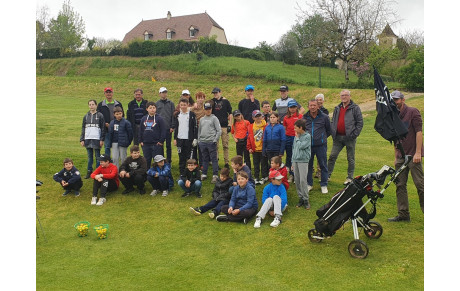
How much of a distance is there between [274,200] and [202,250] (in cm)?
184

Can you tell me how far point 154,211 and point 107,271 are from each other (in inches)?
113

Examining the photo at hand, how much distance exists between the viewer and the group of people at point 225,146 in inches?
322

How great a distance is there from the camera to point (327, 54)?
40.7m

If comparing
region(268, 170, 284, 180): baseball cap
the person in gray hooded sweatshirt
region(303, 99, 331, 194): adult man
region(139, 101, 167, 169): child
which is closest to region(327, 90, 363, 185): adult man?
region(303, 99, 331, 194): adult man

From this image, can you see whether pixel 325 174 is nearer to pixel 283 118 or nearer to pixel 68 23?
pixel 283 118

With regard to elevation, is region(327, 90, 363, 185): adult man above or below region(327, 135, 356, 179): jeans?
above

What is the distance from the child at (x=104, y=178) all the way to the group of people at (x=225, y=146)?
0.02 m

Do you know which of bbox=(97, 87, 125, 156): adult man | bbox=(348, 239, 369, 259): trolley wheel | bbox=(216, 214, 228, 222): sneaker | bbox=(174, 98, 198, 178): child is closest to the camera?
bbox=(348, 239, 369, 259): trolley wheel

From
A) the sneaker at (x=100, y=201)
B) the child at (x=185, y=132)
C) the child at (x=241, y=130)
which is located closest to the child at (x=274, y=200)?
the child at (x=241, y=130)

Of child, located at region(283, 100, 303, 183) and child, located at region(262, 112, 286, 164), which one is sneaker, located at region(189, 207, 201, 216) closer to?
child, located at region(262, 112, 286, 164)

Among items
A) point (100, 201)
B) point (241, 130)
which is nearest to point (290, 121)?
point (241, 130)

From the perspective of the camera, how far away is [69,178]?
32.5 feet

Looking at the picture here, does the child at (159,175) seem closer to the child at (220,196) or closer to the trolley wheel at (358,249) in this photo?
the child at (220,196)

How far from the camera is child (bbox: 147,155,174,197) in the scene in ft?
31.5
